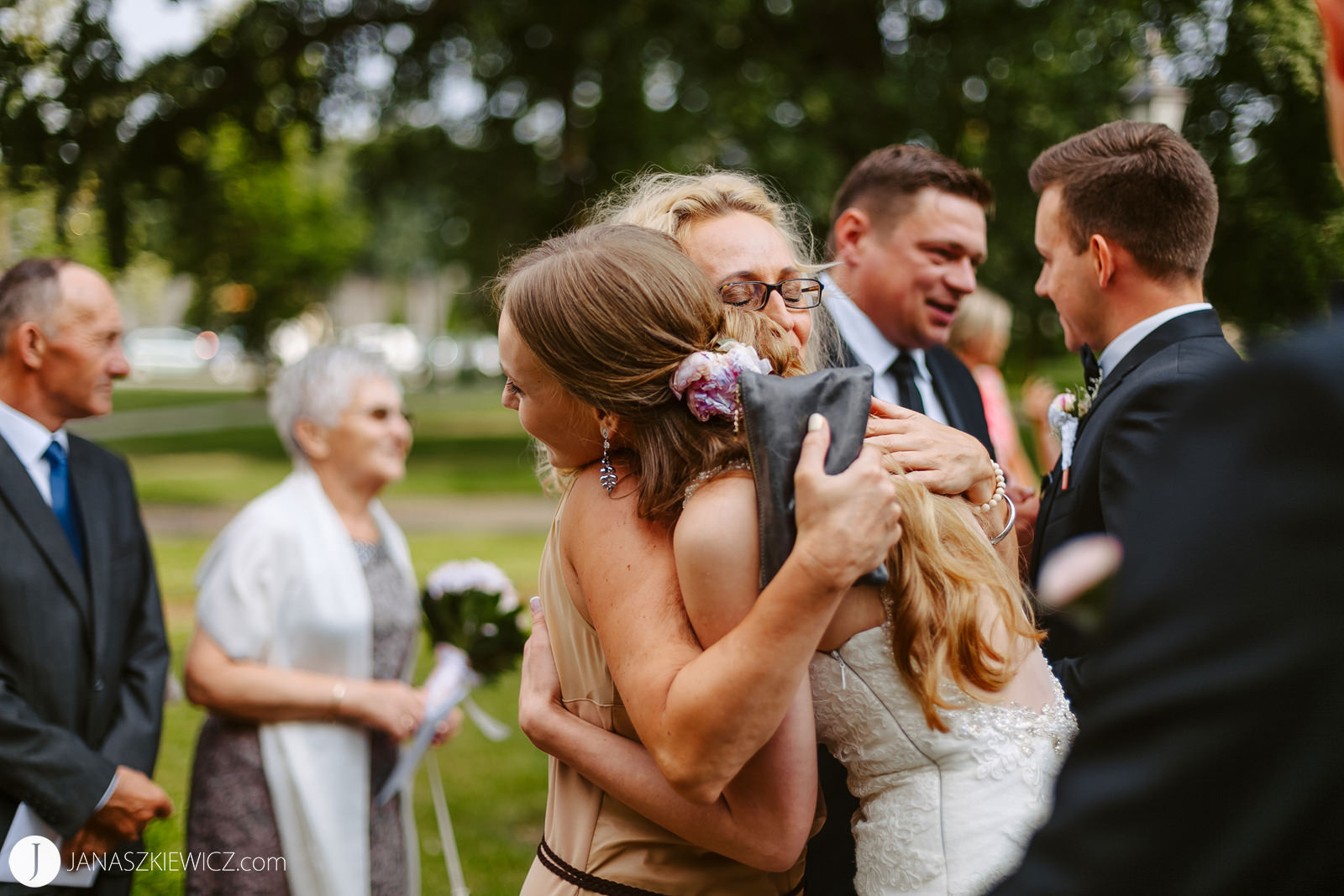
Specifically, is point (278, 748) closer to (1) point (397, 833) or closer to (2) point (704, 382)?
(1) point (397, 833)

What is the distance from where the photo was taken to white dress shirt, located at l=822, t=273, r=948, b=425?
4.30 metres

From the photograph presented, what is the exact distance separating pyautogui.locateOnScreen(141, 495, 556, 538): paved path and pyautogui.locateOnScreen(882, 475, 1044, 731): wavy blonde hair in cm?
1404

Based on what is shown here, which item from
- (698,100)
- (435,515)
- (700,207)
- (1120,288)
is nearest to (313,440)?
(700,207)

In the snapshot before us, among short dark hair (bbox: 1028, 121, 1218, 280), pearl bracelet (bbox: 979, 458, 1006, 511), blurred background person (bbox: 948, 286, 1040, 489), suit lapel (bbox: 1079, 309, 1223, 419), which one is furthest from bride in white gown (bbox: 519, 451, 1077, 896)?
blurred background person (bbox: 948, 286, 1040, 489)

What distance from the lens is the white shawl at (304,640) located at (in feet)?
12.6

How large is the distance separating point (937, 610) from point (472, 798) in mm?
5745

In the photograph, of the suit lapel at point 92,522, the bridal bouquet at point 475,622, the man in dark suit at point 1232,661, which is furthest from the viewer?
the bridal bouquet at point 475,622

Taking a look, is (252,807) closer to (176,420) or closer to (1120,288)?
(1120,288)

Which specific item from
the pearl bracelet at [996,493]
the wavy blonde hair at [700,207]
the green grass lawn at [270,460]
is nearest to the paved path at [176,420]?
the green grass lawn at [270,460]

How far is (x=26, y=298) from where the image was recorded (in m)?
3.66

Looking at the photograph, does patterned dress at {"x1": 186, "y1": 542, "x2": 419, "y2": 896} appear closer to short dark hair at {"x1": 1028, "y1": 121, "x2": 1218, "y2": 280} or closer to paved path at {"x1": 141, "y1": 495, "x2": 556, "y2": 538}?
short dark hair at {"x1": 1028, "y1": 121, "x2": 1218, "y2": 280}

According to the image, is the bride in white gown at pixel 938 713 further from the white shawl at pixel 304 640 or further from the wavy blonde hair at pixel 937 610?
the white shawl at pixel 304 640

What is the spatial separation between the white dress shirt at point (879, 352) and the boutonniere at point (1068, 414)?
0.94m

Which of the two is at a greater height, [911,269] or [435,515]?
[911,269]
